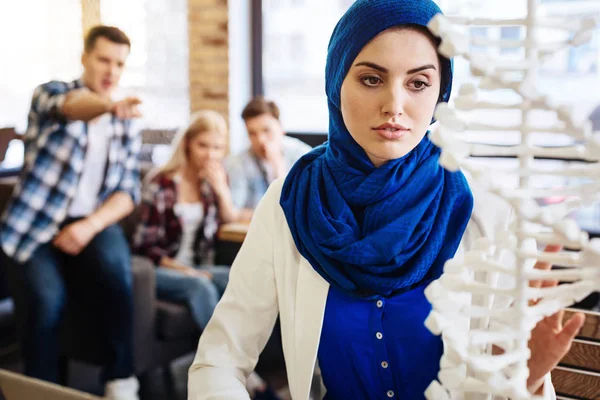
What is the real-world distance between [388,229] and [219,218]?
2.13 m

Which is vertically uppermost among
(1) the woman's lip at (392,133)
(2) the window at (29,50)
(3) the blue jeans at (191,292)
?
(2) the window at (29,50)

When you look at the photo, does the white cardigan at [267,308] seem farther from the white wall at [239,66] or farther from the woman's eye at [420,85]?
the white wall at [239,66]

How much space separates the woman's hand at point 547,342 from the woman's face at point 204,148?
243 cm

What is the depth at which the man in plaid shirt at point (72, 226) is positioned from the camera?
2.42 meters

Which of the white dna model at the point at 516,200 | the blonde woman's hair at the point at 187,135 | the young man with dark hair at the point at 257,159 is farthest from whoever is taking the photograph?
the young man with dark hair at the point at 257,159

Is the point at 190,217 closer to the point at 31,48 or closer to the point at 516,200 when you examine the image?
the point at 31,48

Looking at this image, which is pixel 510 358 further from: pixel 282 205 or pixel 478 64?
pixel 282 205

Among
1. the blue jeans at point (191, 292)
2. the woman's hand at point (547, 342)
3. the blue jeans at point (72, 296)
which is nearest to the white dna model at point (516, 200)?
the woman's hand at point (547, 342)

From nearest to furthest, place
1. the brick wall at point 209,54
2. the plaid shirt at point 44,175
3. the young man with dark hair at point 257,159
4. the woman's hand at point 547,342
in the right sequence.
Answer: the woman's hand at point 547,342, the plaid shirt at point 44,175, the young man with dark hair at point 257,159, the brick wall at point 209,54

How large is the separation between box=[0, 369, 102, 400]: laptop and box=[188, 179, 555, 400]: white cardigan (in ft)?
0.63

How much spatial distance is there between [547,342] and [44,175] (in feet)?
6.96

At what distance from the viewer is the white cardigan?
102cm

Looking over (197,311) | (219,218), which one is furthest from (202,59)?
(197,311)

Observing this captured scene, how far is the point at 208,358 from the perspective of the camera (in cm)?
103
